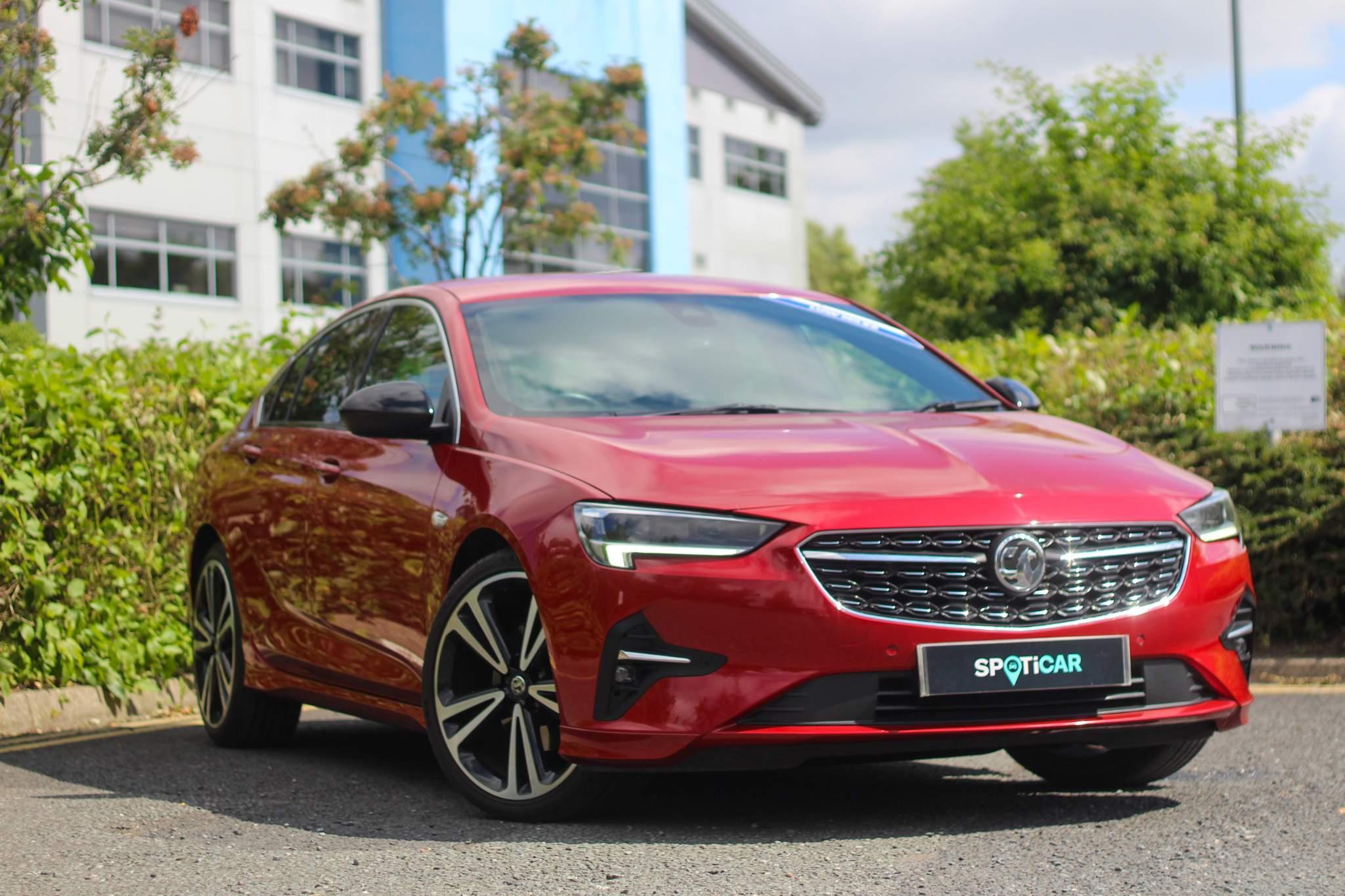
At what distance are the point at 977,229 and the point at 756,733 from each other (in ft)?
74.8

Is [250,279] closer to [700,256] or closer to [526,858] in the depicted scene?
[700,256]

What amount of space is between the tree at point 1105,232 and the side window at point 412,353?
62.0 ft

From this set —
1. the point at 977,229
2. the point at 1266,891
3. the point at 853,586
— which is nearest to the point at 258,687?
the point at 853,586

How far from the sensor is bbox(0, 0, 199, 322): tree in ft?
29.8

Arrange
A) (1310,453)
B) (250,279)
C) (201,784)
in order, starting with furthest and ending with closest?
(250,279)
(1310,453)
(201,784)

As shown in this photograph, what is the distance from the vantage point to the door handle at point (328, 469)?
6375 mm

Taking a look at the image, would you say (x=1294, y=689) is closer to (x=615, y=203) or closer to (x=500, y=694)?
(x=500, y=694)

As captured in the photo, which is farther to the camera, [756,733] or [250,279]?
[250,279]

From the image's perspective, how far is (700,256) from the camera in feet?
170

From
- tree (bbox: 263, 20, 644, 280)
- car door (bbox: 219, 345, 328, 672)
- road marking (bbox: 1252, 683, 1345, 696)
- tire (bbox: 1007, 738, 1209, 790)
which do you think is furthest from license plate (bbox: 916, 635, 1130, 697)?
tree (bbox: 263, 20, 644, 280)

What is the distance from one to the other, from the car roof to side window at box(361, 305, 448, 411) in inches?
Result: 5.4

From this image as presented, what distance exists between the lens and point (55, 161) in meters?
9.51

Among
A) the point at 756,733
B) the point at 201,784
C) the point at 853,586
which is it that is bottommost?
the point at 201,784

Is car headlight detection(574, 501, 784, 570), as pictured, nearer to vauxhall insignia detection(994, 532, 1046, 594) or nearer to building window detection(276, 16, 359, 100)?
vauxhall insignia detection(994, 532, 1046, 594)
